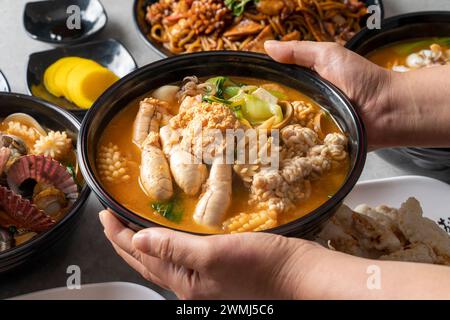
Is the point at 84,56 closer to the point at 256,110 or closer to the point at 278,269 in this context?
the point at 256,110

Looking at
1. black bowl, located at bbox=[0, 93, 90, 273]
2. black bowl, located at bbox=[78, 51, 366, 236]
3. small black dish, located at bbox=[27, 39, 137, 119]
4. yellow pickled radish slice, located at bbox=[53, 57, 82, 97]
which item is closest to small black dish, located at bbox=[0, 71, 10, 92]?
small black dish, located at bbox=[27, 39, 137, 119]

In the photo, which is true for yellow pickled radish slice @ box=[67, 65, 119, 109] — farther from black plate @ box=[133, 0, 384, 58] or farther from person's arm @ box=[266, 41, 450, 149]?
person's arm @ box=[266, 41, 450, 149]

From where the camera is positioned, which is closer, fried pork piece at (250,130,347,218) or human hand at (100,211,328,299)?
human hand at (100,211,328,299)

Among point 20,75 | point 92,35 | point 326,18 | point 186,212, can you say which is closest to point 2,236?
point 186,212

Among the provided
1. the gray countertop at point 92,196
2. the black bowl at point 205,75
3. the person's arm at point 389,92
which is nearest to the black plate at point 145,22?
the gray countertop at point 92,196

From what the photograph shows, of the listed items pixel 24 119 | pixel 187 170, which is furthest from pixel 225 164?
pixel 24 119
